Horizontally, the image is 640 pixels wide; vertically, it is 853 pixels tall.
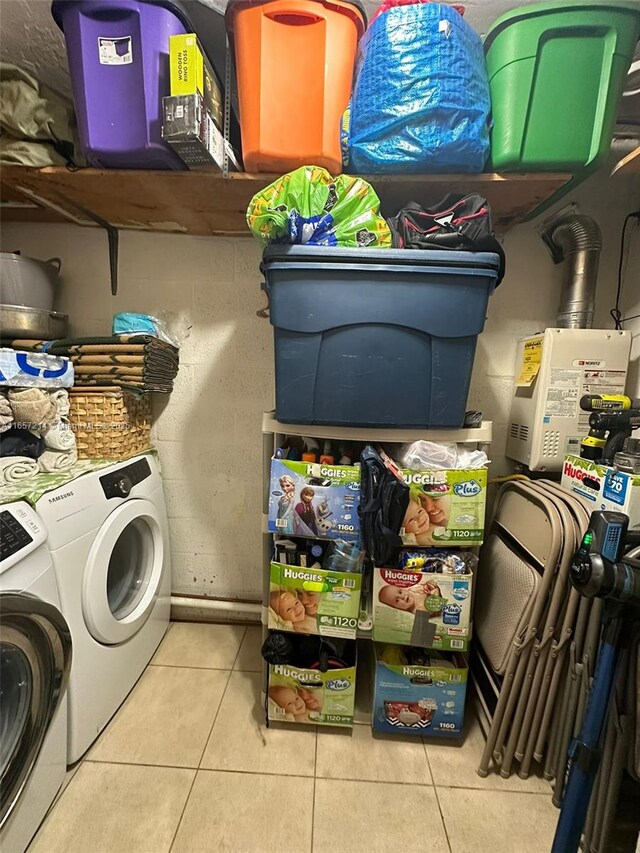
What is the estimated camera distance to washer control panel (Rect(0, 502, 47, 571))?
0.78m

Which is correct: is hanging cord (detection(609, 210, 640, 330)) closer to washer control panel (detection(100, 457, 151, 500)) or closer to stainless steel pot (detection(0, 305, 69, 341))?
washer control panel (detection(100, 457, 151, 500))

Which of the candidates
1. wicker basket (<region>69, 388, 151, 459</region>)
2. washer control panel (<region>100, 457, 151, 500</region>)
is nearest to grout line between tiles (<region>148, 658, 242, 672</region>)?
washer control panel (<region>100, 457, 151, 500</region>)

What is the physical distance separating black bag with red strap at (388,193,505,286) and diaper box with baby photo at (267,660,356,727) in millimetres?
1319

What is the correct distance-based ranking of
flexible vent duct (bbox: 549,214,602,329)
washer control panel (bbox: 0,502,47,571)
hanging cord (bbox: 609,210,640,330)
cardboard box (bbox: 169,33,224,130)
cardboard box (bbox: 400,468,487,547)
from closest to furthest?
washer control panel (bbox: 0,502,47,571) < cardboard box (bbox: 169,33,224,130) < cardboard box (bbox: 400,468,487,547) < flexible vent duct (bbox: 549,214,602,329) < hanging cord (bbox: 609,210,640,330)

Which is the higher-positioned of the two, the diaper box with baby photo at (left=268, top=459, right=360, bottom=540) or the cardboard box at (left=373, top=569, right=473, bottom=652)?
the diaper box with baby photo at (left=268, top=459, right=360, bottom=540)

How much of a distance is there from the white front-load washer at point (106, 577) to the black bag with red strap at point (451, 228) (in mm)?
1194

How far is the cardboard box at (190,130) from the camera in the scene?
88 cm

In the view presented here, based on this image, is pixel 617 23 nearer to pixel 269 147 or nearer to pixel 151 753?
pixel 269 147

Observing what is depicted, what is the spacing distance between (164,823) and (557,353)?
183 centimetres

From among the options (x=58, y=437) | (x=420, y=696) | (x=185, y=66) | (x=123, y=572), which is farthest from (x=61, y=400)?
(x=420, y=696)

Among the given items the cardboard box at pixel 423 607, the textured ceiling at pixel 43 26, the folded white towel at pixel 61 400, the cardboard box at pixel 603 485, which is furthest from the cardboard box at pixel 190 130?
the cardboard box at pixel 603 485

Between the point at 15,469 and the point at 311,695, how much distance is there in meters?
1.17

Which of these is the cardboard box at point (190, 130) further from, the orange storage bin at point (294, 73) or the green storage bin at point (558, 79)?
the green storage bin at point (558, 79)

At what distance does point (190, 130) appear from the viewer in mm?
878
